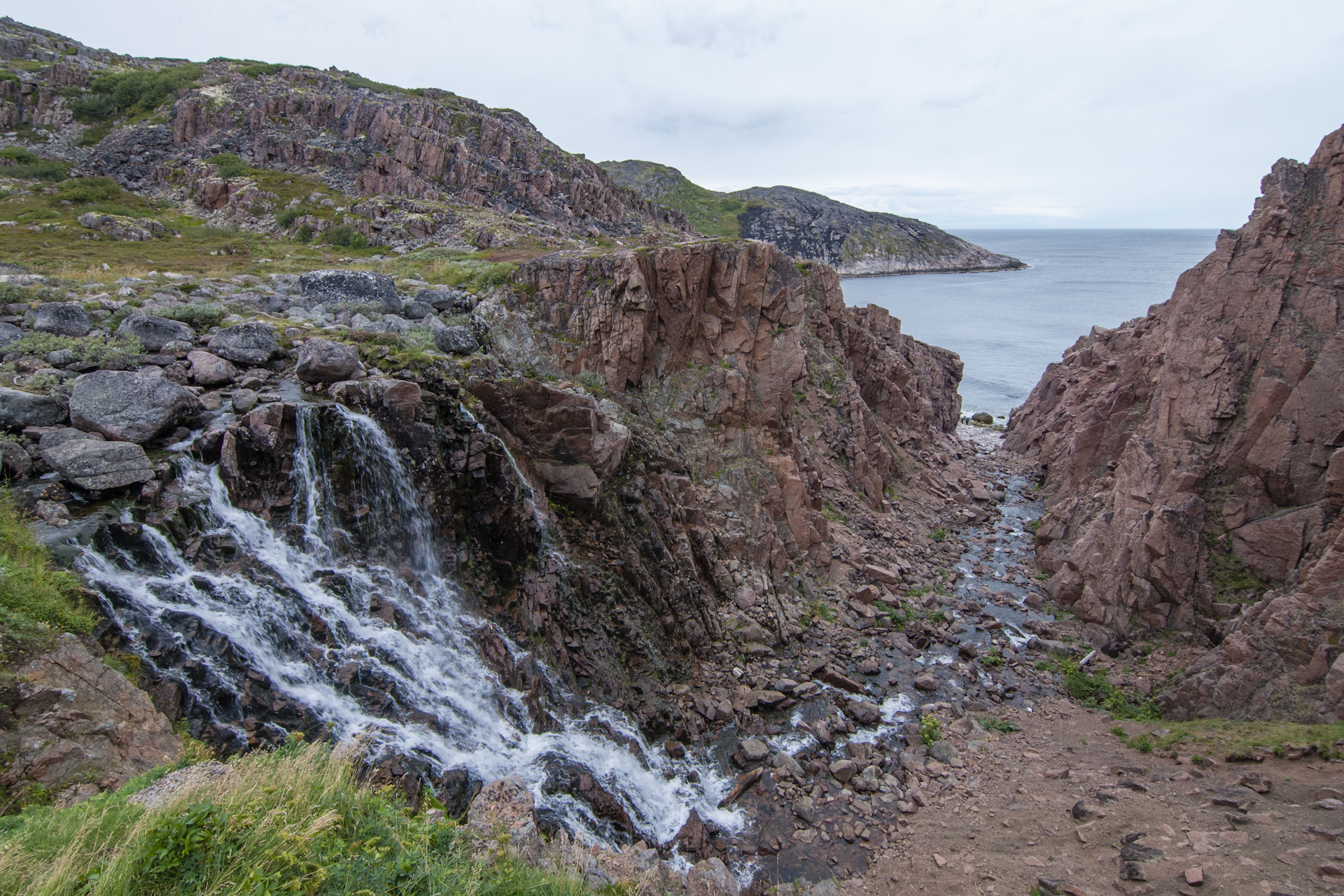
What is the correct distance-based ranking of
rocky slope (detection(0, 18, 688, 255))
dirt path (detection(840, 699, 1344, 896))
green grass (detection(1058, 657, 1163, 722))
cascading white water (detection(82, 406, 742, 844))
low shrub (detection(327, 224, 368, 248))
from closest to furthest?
1. dirt path (detection(840, 699, 1344, 896))
2. cascading white water (detection(82, 406, 742, 844))
3. green grass (detection(1058, 657, 1163, 722))
4. low shrub (detection(327, 224, 368, 248))
5. rocky slope (detection(0, 18, 688, 255))

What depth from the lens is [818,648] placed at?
65.6ft

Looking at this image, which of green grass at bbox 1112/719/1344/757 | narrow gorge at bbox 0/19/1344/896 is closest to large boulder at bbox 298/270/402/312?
narrow gorge at bbox 0/19/1344/896

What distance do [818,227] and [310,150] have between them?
143m

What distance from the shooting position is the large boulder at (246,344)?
15203mm

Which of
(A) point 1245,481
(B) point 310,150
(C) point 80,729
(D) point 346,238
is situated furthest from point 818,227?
(C) point 80,729

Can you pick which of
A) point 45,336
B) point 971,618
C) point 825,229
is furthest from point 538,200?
point 825,229

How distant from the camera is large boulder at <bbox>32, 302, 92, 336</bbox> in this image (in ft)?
47.8

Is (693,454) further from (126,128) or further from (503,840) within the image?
(126,128)

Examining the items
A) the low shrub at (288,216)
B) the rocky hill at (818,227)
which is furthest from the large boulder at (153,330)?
the rocky hill at (818,227)

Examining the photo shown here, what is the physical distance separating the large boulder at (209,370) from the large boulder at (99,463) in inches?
132

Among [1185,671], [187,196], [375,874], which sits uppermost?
[187,196]

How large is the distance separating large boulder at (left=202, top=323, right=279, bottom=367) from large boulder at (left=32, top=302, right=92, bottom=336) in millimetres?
2706

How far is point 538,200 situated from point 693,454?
32357mm

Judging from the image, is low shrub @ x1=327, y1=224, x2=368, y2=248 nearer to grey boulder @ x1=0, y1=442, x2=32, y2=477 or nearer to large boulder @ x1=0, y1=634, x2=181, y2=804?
grey boulder @ x1=0, y1=442, x2=32, y2=477
